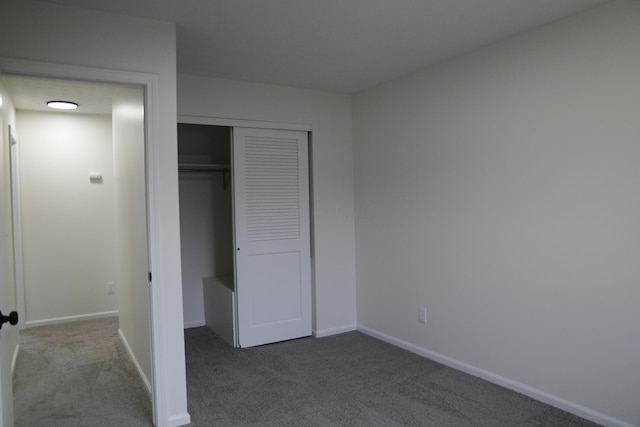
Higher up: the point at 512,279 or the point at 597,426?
the point at 512,279

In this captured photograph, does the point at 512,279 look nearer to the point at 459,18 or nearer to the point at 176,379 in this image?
the point at 459,18

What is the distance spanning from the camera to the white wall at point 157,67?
2.35m

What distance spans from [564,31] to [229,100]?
2621 millimetres

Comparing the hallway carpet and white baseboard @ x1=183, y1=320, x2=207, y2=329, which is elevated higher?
white baseboard @ x1=183, y1=320, x2=207, y2=329

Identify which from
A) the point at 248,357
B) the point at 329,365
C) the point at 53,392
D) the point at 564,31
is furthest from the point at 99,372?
the point at 564,31

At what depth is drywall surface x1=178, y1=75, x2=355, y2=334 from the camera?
4.19 m

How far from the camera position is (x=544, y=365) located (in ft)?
9.41

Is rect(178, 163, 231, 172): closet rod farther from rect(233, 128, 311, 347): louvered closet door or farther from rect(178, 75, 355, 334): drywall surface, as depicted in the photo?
rect(178, 75, 355, 334): drywall surface

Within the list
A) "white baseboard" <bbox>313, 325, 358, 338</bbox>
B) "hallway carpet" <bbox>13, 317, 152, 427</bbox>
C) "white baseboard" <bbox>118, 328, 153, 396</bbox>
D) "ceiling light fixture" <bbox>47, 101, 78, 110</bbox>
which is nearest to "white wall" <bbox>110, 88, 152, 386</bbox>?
"white baseboard" <bbox>118, 328, 153, 396</bbox>

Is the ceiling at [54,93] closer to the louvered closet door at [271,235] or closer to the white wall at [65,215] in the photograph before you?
the white wall at [65,215]

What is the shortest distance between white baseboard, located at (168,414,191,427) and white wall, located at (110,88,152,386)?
42 cm

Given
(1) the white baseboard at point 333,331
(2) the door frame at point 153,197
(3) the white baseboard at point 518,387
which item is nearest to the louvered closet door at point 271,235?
(1) the white baseboard at point 333,331

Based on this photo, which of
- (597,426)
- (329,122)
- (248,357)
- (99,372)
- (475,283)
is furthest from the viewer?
(329,122)

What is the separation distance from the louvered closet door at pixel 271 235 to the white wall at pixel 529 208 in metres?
0.85
